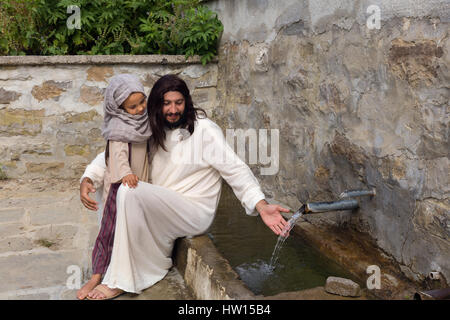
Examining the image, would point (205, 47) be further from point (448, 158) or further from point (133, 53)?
point (448, 158)

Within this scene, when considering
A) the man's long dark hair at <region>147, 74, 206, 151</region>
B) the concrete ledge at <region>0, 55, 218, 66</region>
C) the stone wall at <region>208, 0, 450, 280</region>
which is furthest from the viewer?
the concrete ledge at <region>0, 55, 218, 66</region>

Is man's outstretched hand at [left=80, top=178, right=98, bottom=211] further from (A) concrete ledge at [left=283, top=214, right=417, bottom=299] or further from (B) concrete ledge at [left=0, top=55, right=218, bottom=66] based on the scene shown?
(B) concrete ledge at [left=0, top=55, right=218, bottom=66]

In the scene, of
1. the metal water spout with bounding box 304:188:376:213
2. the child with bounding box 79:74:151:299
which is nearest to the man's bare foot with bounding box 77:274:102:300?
the child with bounding box 79:74:151:299

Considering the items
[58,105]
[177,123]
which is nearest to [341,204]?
[177,123]

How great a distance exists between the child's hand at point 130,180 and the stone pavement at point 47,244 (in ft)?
2.00

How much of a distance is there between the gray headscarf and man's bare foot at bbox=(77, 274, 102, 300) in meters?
0.80

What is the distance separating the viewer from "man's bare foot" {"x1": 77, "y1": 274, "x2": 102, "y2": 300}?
96.9 inches

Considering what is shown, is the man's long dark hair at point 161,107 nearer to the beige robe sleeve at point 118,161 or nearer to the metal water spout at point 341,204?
the beige robe sleeve at point 118,161

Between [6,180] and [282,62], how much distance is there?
3.27 metres

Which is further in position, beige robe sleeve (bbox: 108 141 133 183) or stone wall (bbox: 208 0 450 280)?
beige robe sleeve (bbox: 108 141 133 183)

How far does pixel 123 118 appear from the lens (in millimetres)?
2674

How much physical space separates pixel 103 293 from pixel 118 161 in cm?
73

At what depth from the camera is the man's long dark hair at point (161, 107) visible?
Answer: 2688mm

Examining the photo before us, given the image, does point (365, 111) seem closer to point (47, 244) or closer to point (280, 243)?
point (280, 243)
